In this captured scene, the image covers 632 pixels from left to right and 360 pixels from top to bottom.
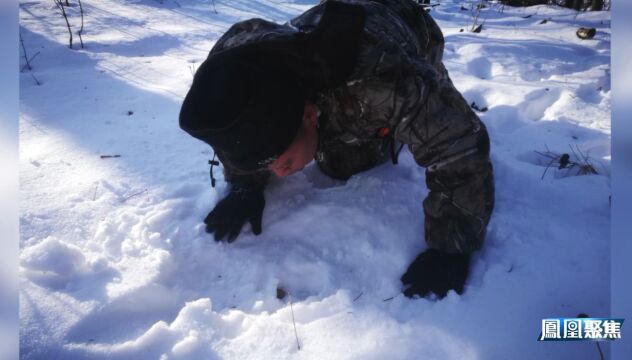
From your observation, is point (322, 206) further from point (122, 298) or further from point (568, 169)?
point (568, 169)

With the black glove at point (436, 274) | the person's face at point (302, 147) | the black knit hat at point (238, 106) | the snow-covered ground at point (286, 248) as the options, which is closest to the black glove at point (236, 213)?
the snow-covered ground at point (286, 248)

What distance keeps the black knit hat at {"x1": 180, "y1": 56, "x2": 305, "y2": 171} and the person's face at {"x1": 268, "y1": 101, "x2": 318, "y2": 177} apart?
109mm

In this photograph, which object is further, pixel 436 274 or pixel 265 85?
pixel 436 274

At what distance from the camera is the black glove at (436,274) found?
1.31 meters

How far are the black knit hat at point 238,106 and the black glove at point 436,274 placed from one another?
70 cm

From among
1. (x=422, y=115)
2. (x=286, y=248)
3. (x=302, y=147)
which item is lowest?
(x=286, y=248)

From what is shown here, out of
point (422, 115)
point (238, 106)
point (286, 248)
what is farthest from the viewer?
point (286, 248)

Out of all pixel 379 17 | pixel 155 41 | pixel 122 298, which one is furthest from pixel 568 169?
pixel 155 41

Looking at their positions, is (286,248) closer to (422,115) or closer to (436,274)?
(436,274)

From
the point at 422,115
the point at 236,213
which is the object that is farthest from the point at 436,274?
the point at 236,213

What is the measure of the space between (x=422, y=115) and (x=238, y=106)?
1.94 feet

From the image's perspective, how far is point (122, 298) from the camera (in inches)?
50.3

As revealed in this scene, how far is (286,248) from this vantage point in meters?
1.55

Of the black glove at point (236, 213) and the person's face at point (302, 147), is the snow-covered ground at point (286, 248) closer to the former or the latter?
the black glove at point (236, 213)
